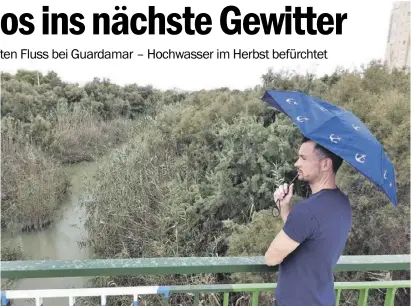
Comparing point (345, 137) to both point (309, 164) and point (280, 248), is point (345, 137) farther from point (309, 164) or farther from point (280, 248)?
point (280, 248)

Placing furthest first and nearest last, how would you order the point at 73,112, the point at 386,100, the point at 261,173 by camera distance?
the point at 73,112 < the point at 261,173 < the point at 386,100

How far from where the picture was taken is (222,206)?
15.8 feet

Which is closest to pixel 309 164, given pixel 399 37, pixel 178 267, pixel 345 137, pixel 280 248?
pixel 345 137

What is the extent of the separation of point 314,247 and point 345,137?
0.92 feet

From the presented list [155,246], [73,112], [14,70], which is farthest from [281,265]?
[14,70]

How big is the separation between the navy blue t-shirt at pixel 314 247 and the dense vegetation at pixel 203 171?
2.41 meters

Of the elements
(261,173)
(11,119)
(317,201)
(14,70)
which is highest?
(14,70)

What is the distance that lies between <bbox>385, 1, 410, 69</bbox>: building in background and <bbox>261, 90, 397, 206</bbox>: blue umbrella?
22.9ft

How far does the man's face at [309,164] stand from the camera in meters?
0.92

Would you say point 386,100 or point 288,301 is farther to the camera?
point 386,100

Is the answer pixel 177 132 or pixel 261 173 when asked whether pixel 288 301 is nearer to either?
pixel 261 173

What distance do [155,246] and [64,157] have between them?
3.43 metres

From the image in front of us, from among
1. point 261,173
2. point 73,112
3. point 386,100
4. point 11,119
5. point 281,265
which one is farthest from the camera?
point 73,112

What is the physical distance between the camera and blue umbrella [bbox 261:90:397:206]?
2.86 feet
